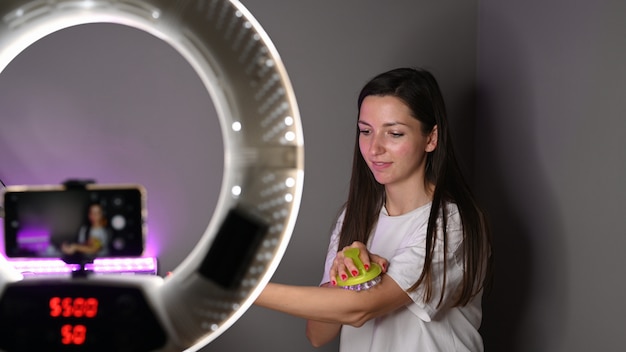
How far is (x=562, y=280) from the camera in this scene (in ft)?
4.97

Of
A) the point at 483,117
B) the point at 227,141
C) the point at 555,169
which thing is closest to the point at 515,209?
the point at 555,169

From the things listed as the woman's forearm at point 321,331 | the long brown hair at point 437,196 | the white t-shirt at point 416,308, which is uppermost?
the long brown hair at point 437,196

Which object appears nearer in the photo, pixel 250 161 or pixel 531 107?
pixel 250 161

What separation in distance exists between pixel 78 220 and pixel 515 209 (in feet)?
5.36

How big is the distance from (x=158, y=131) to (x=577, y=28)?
108 cm

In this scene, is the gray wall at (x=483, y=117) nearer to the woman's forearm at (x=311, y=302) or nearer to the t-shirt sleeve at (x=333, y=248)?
the woman's forearm at (x=311, y=302)

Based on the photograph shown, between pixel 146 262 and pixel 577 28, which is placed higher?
pixel 577 28

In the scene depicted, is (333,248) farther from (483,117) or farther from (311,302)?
(483,117)

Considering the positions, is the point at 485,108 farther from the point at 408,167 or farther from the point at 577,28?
the point at 408,167

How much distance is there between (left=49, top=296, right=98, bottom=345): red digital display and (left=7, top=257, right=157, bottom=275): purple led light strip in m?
0.01

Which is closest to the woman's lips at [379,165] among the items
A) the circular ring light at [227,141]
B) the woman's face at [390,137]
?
the woman's face at [390,137]

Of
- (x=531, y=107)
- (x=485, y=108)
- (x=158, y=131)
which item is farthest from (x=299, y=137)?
(x=485, y=108)

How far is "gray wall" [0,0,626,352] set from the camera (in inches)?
44.8

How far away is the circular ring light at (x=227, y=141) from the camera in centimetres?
29
